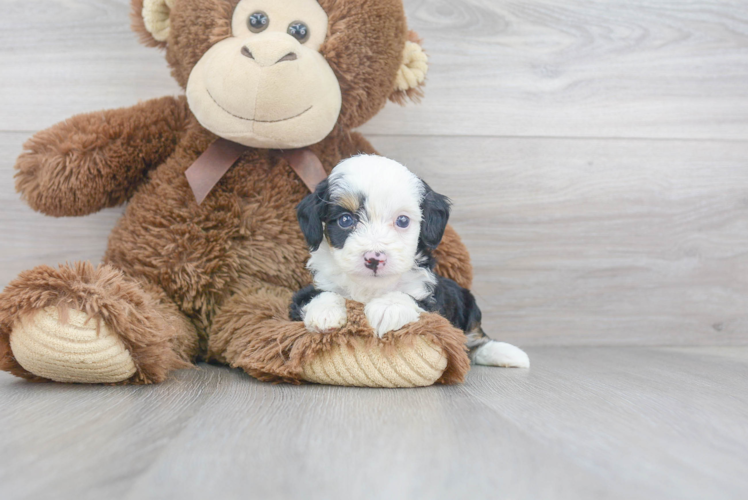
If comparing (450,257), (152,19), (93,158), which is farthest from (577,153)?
(93,158)

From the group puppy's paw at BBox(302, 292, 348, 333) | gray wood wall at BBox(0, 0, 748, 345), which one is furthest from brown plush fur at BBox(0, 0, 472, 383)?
gray wood wall at BBox(0, 0, 748, 345)

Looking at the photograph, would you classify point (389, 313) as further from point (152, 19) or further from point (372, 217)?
point (152, 19)

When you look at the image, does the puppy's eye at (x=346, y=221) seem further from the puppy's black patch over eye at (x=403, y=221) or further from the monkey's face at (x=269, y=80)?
the monkey's face at (x=269, y=80)

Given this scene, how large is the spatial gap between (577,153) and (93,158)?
1.35m

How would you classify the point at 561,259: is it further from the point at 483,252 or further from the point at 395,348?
the point at 395,348

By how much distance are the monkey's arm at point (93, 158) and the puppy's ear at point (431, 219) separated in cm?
70

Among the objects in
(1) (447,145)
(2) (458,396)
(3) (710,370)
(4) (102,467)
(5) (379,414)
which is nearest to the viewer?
(4) (102,467)

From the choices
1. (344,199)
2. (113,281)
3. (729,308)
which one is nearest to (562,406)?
(344,199)

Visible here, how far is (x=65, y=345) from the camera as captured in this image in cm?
101

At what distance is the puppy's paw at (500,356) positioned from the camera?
1.44 meters

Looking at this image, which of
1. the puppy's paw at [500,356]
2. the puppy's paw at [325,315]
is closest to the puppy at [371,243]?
the puppy's paw at [325,315]

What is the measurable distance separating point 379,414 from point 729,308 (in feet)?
4.97

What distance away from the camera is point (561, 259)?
1.89 metres

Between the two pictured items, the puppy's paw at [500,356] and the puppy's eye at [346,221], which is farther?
the puppy's paw at [500,356]
